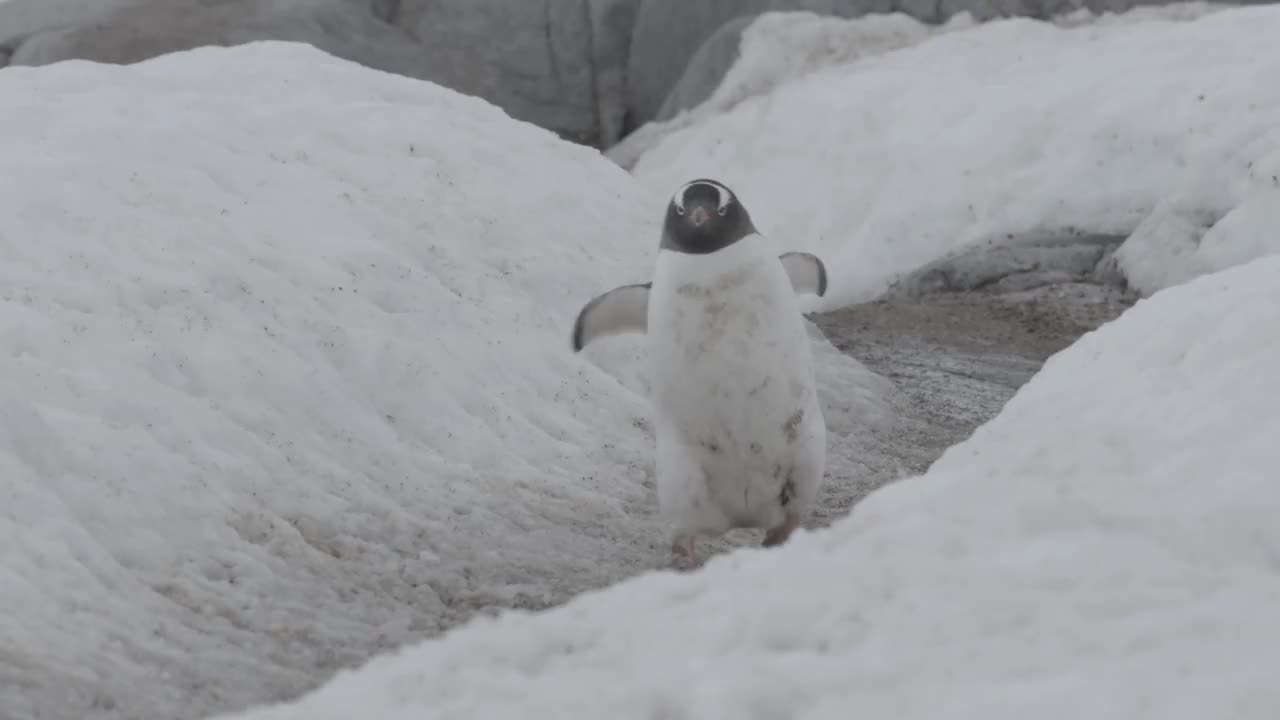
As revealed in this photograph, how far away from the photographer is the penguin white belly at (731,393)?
23.8 ft

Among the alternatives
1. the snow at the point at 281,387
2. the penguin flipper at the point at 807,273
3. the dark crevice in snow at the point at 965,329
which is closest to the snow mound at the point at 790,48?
the dark crevice in snow at the point at 965,329

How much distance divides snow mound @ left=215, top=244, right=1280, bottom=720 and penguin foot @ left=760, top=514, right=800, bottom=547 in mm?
2776

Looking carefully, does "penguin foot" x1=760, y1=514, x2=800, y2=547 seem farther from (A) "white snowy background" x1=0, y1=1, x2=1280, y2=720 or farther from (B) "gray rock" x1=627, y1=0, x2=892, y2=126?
(B) "gray rock" x1=627, y1=0, x2=892, y2=126

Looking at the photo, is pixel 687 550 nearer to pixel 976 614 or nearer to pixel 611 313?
pixel 611 313

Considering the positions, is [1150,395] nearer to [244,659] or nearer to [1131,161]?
Answer: [244,659]

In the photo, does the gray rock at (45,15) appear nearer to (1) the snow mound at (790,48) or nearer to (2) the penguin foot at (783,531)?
(1) the snow mound at (790,48)

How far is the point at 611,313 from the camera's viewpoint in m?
8.20

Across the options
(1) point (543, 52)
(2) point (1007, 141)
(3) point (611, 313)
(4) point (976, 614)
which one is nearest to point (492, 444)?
(3) point (611, 313)

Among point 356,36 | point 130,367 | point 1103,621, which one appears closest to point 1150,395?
point 1103,621

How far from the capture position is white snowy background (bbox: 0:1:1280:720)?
3.66m

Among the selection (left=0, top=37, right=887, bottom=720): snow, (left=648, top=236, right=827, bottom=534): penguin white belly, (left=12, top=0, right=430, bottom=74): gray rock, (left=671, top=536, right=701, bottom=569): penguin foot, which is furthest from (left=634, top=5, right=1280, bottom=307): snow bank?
(left=671, top=536, right=701, bottom=569): penguin foot

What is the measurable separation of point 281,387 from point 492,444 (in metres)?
1.30

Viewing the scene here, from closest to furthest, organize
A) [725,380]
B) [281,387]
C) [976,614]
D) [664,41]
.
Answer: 1. [976,614]
2. [725,380]
3. [281,387]
4. [664,41]

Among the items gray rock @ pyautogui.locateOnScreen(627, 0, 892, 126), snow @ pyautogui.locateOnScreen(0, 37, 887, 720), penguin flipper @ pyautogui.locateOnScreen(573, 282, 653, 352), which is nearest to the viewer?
snow @ pyautogui.locateOnScreen(0, 37, 887, 720)
